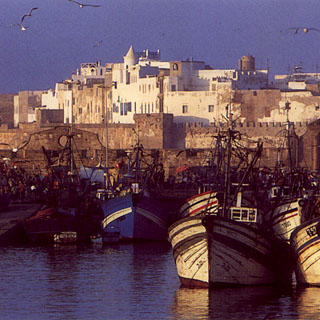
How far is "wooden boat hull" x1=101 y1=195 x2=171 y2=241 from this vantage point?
4309 centimetres

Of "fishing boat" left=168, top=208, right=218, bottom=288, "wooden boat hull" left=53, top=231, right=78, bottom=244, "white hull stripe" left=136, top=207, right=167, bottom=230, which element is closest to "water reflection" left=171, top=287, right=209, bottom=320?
"fishing boat" left=168, top=208, right=218, bottom=288

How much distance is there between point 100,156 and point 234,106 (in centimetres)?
5387

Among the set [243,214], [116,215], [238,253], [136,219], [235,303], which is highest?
[243,214]

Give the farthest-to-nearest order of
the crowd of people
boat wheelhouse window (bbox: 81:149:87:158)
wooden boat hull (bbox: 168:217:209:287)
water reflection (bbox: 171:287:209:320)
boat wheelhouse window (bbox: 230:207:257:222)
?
boat wheelhouse window (bbox: 81:149:87:158)
the crowd of people
boat wheelhouse window (bbox: 230:207:257:222)
wooden boat hull (bbox: 168:217:209:287)
water reflection (bbox: 171:287:209:320)

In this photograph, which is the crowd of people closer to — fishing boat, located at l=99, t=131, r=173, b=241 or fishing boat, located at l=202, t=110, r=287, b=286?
fishing boat, located at l=99, t=131, r=173, b=241

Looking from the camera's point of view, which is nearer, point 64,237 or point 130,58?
point 64,237

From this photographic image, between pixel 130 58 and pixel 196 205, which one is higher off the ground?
pixel 130 58

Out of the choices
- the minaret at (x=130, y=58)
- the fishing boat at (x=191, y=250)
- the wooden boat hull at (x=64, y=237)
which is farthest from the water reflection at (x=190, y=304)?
the minaret at (x=130, y=58)

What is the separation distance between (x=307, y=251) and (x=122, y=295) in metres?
4.74

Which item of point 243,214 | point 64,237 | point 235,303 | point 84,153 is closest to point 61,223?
point 64,237

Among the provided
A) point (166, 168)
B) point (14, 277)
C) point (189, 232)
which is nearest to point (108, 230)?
point (14, 277)

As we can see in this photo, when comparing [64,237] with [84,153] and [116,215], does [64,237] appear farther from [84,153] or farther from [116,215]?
[84,153]

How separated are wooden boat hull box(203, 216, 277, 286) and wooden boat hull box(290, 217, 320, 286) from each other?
65cm

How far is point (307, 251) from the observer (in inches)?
1152
